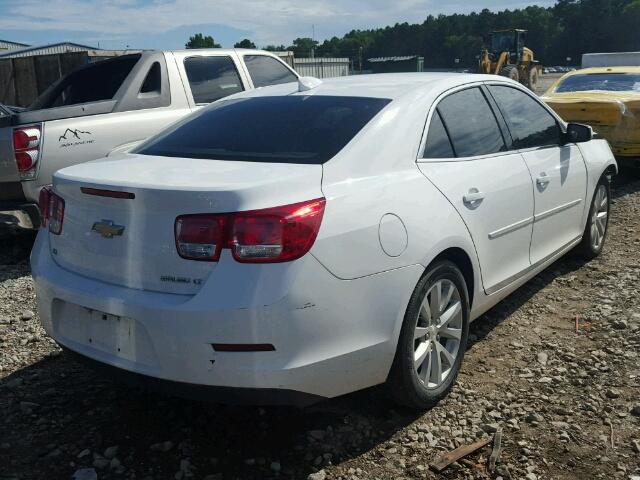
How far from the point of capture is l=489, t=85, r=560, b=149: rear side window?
4.18m

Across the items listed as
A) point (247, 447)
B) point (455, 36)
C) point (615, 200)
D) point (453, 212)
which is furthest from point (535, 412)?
point (455, 36)

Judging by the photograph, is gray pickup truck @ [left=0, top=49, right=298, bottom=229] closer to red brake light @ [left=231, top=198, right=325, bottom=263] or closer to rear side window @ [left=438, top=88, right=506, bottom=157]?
rear side window @ [left=438, top=88, right=506, bottom=157]

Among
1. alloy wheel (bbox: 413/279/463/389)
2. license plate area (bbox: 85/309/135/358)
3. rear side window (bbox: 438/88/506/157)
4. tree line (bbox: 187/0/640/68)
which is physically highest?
tree line (bbox: 187/0/640/68)

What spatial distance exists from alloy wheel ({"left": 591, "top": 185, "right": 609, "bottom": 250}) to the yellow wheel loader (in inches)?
888

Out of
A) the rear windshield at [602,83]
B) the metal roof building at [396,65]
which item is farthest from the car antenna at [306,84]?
the metal roof building at [396,65]

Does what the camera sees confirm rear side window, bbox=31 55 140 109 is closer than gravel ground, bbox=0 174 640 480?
No

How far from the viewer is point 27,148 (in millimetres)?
5348

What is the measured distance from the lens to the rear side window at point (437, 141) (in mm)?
3375

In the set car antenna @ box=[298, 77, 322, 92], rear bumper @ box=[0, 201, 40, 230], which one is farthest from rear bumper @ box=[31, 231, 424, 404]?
rear bumper @ box=[0, 201, 40, 230]

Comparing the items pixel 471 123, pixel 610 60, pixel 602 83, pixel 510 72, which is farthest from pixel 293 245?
pixel 510 72

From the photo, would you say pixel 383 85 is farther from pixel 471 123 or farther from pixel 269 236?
pixel 269 236

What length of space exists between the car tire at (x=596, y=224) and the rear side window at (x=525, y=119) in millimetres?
933

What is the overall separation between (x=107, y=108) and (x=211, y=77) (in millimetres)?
1429

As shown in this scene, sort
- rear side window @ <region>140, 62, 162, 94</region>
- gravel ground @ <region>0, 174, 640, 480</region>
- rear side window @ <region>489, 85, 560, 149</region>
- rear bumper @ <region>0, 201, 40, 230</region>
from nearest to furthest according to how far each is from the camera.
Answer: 1. gravel ground @ <region>0, 174, 640, 480</region>
2. rear side window @ <region>489, 85, 560, 149</region>
3. rear bumper @ <region>0, 201, 40, 230</region>
4. rear side window @ <region>140, 62, 162, 94</region>
